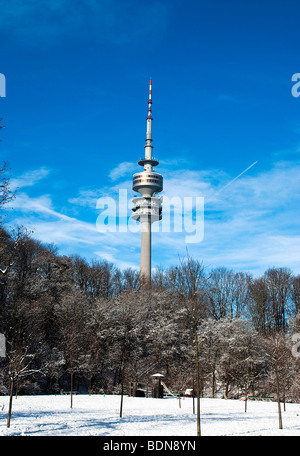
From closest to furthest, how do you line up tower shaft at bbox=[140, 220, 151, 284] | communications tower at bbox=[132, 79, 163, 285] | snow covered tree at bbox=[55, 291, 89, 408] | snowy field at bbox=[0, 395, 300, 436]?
snowy field at bbox=[0, 395, 300, 436]
snow covered tree at bbox=[55, 291, 89, 408]
tower shaft at bbox=[140, 220, 151, 284]
communications tower at bbox=[132, 79, 163, 285]

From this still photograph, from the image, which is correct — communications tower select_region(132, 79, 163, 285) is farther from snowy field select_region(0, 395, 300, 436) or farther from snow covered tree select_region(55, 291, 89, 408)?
snowy field select_region(0, 395, 300, 436)

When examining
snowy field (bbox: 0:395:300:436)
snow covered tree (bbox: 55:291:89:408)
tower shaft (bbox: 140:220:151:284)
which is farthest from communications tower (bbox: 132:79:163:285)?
snowy field (bbox: 0:395:300:436)

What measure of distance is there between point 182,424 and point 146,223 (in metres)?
102

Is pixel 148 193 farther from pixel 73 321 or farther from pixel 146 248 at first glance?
pixel 73 321

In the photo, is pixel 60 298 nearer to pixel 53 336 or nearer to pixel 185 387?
pixel 53 336

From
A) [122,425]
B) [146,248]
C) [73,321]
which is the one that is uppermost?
[146,248]

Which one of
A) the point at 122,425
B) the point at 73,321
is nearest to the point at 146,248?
the point at 73,321

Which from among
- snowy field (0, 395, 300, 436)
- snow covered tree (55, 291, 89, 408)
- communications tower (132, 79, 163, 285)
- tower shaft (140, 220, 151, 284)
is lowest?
snowy field (0, 395, 300, 436)

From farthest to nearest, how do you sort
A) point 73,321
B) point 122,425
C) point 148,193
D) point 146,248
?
point 148,193
point 146,248
point 73,321
point 122,425

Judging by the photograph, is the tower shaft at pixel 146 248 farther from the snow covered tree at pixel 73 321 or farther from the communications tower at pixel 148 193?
the snow covered tree at pixel 73 321

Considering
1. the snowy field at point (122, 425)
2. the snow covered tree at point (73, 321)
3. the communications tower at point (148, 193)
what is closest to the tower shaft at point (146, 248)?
the communications tower at point (148, 193)

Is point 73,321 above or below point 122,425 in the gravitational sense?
above

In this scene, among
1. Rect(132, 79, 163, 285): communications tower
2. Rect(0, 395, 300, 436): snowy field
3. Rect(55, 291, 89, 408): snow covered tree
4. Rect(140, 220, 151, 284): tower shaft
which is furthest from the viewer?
Rect(132, 79, 163, 285): communications tower

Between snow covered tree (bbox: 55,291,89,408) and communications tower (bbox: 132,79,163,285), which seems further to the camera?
communications tower (bbox: 132,79,163,285)
